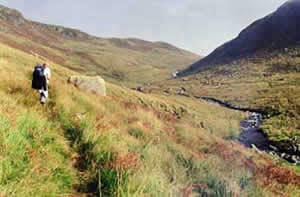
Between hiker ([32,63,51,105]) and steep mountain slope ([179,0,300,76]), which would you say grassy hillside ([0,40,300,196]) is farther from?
steep mountain slope ([179,0,300,76])

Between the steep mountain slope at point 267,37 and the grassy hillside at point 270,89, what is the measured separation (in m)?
7.63

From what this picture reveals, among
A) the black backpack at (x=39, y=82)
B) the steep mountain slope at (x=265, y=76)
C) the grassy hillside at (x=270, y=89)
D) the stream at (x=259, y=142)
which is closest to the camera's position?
the black backpack at (x=39, y=82)

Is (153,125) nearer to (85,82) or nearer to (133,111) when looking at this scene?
(133,111)

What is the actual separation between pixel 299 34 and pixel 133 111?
393 ft

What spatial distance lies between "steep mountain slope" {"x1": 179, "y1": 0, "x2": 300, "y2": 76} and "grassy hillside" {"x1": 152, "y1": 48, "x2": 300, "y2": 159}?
763cm

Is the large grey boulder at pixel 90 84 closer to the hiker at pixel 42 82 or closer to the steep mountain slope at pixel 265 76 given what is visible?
the hiker at pixel 42 82

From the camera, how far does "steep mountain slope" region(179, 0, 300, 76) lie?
429 feet

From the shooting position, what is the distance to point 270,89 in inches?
3019

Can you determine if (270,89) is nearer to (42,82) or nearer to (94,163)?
(42,82)

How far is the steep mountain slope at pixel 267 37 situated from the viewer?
429ft

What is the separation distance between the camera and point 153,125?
50.2 ft

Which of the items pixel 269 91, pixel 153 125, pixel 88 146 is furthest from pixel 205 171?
pixel 269 91

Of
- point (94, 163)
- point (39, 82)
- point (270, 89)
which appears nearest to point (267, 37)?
point (270, 89)

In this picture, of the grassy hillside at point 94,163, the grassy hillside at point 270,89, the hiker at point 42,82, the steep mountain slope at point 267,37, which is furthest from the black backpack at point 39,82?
the steep mountain slope at point 267,37
